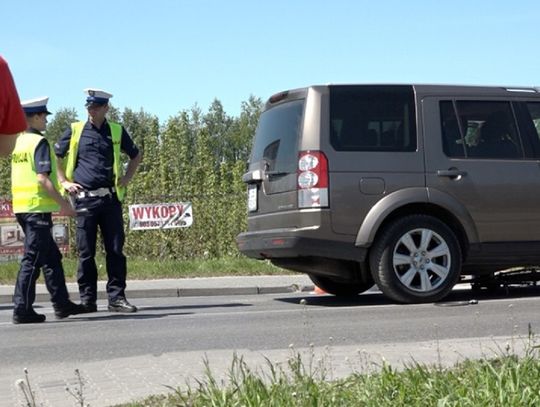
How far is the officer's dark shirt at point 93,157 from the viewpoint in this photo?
1056 centimetres

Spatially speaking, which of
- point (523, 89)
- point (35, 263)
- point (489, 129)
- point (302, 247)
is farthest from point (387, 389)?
point (523, 89)

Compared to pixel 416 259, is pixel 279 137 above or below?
above

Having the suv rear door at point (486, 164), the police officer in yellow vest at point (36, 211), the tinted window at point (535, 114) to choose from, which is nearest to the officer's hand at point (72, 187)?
the police officer in yellow vest at point (36, 211)

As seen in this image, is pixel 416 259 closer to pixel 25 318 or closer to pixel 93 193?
pixel 93 193

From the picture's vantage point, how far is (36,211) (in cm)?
1006

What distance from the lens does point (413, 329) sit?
8500 millimetres

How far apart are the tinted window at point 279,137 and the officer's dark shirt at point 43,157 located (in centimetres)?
210

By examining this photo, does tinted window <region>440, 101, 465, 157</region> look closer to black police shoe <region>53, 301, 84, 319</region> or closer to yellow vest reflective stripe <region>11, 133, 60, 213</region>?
yellow vest reflective stripe <region>11, 133, 60, 213</region>

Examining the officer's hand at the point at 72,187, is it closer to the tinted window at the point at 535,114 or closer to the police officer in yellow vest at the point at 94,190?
the police officer in yellow vest at the point at 94,190

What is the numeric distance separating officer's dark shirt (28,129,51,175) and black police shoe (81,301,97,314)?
1316 millimetres

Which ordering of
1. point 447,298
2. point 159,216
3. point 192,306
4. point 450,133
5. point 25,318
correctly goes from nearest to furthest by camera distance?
1. point 25,318
2. point 450,133
3. point 447,298
4. point 192,306
5. point 159,216

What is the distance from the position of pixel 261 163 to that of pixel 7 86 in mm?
7968

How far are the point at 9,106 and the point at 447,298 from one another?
28.2 feet

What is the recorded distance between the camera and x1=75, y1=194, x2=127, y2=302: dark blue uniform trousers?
1056 centimetres
